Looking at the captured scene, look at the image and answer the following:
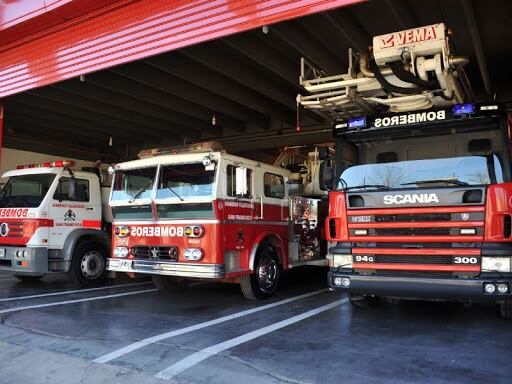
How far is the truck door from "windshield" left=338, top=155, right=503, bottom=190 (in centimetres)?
599

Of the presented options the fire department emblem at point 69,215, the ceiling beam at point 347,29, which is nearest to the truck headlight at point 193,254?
the fire department emblem at point 69,215

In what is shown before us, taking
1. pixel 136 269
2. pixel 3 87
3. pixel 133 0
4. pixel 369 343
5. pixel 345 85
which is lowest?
pixel 369 343

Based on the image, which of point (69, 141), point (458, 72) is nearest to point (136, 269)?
point (458, 72)

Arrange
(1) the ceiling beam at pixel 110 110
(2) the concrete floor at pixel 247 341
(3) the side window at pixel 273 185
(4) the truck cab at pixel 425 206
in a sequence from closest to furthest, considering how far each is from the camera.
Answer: (2) the concrete floor at pixel 247 341, (4) the truck cab at pixel 425 206, (3) the side window at pixel 273 185, (1) the ceiling beam at pixel 110 110

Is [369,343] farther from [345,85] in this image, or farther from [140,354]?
[345,85]

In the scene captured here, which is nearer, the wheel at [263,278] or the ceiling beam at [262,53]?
the wheel at [263,278]

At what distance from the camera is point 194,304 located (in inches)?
321

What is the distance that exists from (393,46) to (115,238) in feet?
17.5

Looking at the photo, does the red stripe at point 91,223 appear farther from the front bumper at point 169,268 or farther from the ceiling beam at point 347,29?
the ceiling beam at point 347,29

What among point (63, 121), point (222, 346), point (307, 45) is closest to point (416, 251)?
point (222, 346)

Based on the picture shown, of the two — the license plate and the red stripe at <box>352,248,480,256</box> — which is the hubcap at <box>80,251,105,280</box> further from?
the red stripe at <box>352,248,480,256</box>

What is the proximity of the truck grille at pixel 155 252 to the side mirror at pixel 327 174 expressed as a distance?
8.32 feet

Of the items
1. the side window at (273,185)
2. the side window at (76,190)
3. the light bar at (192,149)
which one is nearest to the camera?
the light bar at (192,149)

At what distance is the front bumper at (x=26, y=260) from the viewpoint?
30.4 ft
